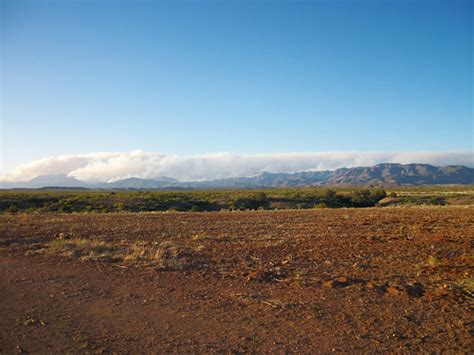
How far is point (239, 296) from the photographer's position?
793 centimetres

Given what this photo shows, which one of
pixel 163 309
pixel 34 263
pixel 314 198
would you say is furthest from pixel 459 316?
pixel 314 198

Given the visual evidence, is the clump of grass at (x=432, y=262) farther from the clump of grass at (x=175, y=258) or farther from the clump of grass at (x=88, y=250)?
the clump of grass at (x=88, y=250)

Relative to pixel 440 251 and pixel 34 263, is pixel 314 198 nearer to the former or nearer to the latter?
pixel 440 251

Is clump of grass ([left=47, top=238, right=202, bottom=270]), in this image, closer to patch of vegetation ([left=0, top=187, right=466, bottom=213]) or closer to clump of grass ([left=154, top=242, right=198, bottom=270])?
clump of grass ([left=154, top=242, right=198, bottom=270])

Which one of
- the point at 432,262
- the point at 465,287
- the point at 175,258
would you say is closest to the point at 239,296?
the point at 175,258

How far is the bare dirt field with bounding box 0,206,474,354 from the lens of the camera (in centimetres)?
578

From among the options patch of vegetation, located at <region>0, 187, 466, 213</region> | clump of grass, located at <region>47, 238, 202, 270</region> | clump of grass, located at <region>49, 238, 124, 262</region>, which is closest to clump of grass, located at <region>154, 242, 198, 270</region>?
clump of grass, located at <region>47, 238, 202, 270</region>

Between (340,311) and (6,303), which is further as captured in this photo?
(6,303)

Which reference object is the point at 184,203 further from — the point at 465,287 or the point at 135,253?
the point at 465,287

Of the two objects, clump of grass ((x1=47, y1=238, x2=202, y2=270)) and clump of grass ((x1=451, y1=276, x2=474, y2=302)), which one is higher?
clump of grass ((x1=47, y1=238, x2=202, y2=270))

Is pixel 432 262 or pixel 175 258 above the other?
pixel 175 258

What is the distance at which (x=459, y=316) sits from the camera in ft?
21.7

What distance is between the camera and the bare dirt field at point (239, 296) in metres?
5.78

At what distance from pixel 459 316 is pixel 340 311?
206 centimetres
